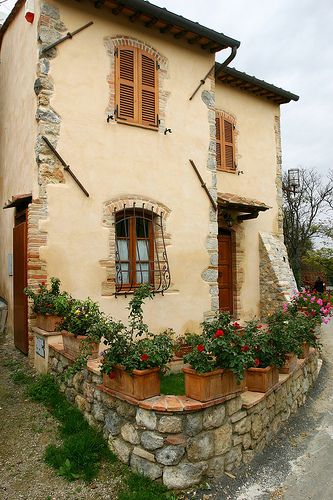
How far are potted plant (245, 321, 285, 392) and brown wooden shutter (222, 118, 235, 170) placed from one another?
5611 millimetres

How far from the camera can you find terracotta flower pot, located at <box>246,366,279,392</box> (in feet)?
14.0

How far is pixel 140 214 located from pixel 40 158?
1968 millimetres

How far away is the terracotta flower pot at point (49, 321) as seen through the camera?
17.2ft

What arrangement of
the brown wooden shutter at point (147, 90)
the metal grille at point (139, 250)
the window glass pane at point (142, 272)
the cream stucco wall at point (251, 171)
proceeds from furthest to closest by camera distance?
the cream stucco wall at point (251, 171) → the brown wooden shutter at point (147, 90) → the window glass pane at point (142, 272) → the metal grille at point (139, 250)

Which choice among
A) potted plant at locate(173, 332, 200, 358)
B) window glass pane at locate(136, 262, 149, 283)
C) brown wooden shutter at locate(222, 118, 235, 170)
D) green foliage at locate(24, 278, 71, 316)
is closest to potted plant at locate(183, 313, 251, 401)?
potted plant at locate(173, 332, 200, 358)

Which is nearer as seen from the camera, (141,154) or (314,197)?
(141,154)

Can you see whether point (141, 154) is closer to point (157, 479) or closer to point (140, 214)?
point (140, 214)

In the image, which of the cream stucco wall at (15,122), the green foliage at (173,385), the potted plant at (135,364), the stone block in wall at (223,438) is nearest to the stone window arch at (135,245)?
the cream stucco wall at (15,122)

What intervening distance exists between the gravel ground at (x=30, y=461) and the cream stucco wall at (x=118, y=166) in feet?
6.06

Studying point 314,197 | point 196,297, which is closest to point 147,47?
point 196,297

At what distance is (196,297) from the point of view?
7227 mm

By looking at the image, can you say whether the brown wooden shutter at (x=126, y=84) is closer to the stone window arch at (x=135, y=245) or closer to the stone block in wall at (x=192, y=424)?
the stone window arch at (x=135, y=245)

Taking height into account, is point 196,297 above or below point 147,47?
below

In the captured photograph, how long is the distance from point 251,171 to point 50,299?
21.7 feet
